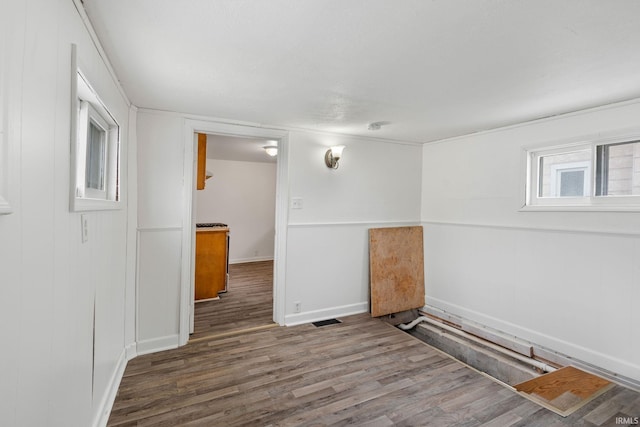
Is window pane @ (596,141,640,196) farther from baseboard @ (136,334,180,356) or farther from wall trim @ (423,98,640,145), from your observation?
baseboard @ (136,334,180,356)

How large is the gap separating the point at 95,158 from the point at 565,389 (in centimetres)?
369

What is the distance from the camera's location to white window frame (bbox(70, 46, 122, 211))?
124cm

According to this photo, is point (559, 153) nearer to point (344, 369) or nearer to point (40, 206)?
point (344, 369)

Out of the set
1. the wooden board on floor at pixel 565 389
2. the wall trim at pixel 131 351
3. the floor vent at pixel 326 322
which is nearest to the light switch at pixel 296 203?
the floor vent at pixel 326 322

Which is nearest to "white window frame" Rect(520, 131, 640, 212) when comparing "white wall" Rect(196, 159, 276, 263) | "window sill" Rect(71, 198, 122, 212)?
Answer: "window sill" Rect(71, 198, 122, 212)

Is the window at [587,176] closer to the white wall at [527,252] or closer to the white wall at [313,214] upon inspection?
the white wall at [527,252]

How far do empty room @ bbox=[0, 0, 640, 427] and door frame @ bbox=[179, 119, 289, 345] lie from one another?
0.03m

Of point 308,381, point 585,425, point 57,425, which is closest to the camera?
point 57,425

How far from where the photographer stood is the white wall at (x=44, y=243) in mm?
806

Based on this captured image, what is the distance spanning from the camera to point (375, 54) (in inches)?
66.3

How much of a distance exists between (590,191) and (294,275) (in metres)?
2.86

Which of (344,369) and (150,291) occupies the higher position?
(150,291)

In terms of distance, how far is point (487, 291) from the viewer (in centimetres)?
332

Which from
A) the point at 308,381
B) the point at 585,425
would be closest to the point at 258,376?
the point at 308,381
